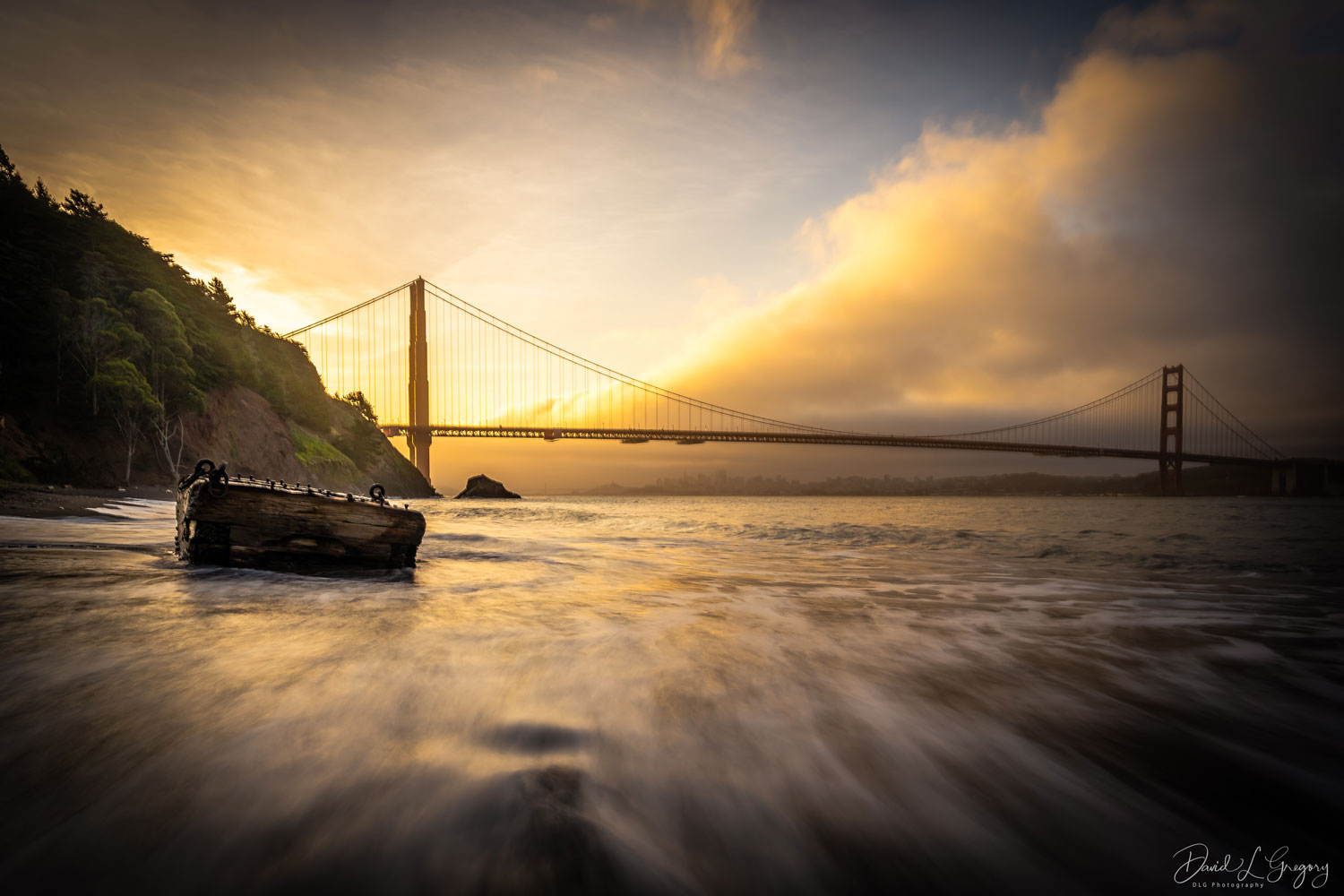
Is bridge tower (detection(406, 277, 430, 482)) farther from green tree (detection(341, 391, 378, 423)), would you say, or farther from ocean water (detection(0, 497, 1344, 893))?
ocean water (detection(0, 497, 1344, 893))

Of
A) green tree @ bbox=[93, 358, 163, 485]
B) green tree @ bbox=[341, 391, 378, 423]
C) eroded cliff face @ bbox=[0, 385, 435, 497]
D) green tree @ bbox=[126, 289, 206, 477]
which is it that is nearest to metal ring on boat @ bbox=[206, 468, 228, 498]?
eroded cliff face @ bbox=[0, 385, 435, 497]

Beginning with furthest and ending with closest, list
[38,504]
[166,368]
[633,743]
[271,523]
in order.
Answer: [166,368], [38,504], [271,523], [633,743]

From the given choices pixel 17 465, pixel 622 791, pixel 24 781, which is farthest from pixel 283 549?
pixel 17 465

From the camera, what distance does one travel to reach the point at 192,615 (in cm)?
332

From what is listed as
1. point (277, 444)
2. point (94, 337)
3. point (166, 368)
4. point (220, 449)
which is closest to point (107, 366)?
point (94, 337)

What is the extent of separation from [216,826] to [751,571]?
21.0 ft

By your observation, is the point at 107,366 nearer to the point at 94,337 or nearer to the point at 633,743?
the point at 94,337

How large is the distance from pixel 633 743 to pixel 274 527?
13.7 feet

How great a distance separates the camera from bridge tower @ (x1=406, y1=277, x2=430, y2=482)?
2073 inches

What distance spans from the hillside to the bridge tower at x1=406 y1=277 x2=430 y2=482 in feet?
61.1

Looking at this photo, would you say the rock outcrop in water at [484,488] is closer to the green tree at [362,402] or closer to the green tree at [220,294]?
the green tree at [362,402]

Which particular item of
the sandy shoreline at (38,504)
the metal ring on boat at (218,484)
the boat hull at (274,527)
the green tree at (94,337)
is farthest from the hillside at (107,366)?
the metal ring on boat at (218,484)

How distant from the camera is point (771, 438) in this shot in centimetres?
5162

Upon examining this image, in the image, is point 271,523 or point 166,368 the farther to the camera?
point 166,368
